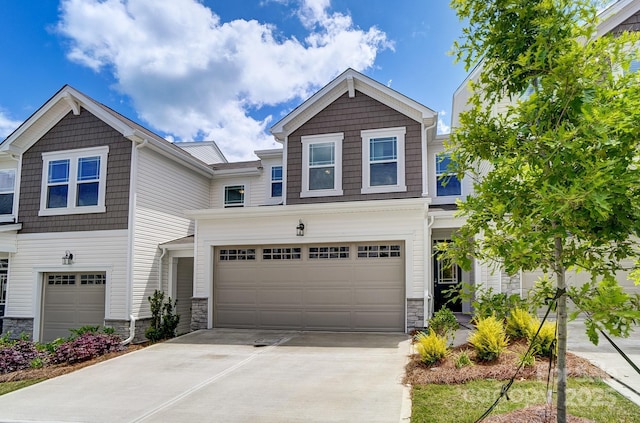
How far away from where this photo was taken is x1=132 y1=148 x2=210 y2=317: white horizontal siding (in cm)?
1212

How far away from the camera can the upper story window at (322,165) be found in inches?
489

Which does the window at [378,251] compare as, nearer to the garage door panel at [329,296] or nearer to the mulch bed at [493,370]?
the garage door panel at [329,296]

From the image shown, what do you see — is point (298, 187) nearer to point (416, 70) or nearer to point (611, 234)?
point (416, 70)

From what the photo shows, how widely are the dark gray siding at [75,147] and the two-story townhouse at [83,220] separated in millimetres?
31

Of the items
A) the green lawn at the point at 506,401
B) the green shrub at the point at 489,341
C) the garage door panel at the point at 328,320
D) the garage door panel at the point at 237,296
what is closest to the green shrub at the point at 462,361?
the green shrub at the point at 489,341

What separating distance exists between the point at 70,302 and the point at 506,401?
12271mm

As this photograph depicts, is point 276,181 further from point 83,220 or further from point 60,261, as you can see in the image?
point 60,261

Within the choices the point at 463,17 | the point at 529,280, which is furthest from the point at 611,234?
the point at 529,280

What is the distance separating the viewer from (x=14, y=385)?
772cm

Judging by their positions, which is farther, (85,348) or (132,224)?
A: (132,224)

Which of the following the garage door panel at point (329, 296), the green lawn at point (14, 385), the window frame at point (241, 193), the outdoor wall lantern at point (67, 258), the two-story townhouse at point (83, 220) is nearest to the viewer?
Result: the green lawn at point (14, 385)

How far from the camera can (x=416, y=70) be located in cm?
1366

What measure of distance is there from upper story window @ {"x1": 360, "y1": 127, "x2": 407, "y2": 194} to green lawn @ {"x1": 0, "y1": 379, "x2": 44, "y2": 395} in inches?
341

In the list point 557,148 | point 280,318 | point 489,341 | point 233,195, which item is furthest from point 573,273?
point 233,195
